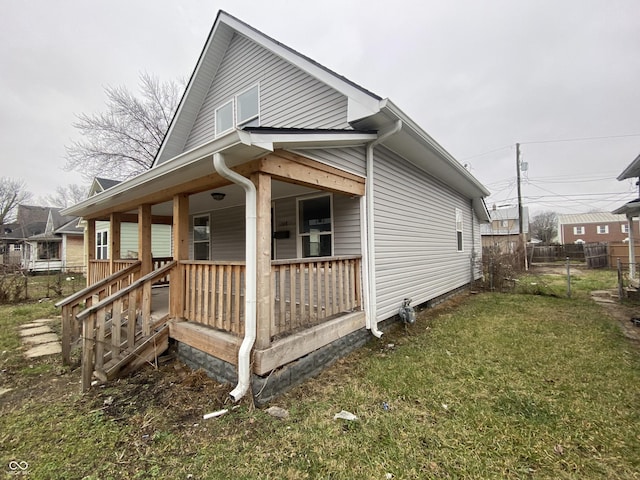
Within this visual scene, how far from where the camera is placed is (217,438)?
2576 mm

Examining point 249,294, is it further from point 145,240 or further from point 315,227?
point 145,240

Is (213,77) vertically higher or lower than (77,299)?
higher

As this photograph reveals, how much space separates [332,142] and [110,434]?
4.11 meters

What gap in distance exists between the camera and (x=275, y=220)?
6723 millimetres

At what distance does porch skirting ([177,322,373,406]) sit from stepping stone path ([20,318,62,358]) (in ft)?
9.21

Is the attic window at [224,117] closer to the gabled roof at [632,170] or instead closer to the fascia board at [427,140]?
the fascia board at [427,140]

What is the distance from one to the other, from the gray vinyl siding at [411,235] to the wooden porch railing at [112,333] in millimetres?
3715

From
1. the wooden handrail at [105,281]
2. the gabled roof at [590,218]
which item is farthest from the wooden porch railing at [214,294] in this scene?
the gabled roof at [590,218]

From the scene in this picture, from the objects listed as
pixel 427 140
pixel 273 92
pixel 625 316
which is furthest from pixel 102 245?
pixel 625 316

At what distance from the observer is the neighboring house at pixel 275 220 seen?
326cm

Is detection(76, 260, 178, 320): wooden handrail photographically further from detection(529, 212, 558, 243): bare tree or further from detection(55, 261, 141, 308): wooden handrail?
detection(529, 212, 558, 243): bare tree

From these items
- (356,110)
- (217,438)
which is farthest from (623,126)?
(217,438)

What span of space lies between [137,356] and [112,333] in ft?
1.61

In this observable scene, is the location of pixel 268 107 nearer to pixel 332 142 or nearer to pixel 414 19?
pixel 332 142
